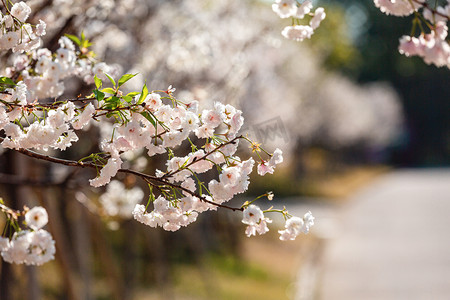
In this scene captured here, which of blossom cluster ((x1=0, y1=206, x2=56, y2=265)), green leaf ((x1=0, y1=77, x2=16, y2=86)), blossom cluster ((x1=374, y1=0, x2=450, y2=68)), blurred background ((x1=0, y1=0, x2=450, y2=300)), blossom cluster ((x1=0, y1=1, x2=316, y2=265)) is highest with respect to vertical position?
blurred background ((x1=0, y1=0, x2=450, y2=300))

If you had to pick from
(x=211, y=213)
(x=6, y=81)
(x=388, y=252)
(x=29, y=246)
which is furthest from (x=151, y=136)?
(x=388, y=252)

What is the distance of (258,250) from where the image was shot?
52.7ft

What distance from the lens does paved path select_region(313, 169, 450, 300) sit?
10837 mm

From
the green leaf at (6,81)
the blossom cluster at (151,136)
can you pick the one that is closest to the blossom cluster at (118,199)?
the blossom cluster at (151,136)

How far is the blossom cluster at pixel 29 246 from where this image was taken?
2658 millimetres

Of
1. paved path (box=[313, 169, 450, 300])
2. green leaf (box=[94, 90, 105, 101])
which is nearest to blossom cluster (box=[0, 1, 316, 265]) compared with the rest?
green leaf (box=[94, 90, 105, 101])

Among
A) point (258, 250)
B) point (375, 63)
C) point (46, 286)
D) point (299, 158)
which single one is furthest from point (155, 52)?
point (375, 63)

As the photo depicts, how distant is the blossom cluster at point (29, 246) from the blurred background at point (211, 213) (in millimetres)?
997

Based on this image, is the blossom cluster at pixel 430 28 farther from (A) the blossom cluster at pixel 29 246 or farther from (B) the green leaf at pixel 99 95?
(A) the blossom cluster at pixel 29 246

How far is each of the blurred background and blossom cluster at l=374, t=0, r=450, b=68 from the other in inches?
52.1

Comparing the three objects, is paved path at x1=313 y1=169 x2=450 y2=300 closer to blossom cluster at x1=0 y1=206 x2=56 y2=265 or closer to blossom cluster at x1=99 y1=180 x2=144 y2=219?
blossom cluster at x1=99 y1=180 x2=144 y2=219

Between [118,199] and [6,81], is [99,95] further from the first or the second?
[118,199]

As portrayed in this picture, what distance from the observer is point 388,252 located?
14445 mm

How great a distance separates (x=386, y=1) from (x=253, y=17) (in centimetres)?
935
